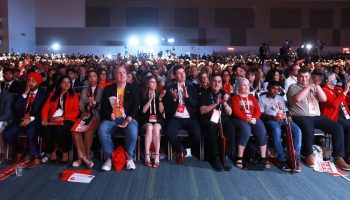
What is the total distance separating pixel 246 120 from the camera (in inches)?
190

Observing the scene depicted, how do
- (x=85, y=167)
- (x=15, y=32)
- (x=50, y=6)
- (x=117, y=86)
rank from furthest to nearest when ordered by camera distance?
(x=50, y=6) → (x=15, y=32) → (x=117, y=86) → (x=85, y=167)

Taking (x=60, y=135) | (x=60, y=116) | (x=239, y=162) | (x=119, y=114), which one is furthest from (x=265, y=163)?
(x=60, y=116)

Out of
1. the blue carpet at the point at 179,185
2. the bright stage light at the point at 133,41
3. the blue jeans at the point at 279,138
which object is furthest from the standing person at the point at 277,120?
the bright stage light at the point at 133,41

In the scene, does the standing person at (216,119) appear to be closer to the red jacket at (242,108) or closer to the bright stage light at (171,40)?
the red jacket at (242,108)

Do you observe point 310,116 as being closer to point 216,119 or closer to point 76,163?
point 216,119

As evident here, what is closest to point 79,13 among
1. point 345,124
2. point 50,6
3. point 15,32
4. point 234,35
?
point 50,6

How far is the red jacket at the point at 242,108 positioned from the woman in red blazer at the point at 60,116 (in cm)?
212

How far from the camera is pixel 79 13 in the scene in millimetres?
21922

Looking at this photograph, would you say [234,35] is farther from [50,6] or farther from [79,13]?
[50,6]

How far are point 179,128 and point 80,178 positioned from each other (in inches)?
55.7

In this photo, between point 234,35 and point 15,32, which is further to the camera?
point 234,35

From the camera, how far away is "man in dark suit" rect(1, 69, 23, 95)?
5.96 metres

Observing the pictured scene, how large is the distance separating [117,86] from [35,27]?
751 inches

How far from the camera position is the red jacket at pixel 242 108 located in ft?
16.0
